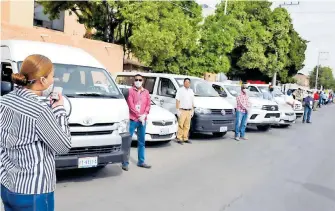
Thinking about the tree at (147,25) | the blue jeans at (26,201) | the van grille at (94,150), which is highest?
the tree at (147,25)

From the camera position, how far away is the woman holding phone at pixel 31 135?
88.5 inches

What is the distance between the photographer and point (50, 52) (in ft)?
19.9

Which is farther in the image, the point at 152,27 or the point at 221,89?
the point at 152,27

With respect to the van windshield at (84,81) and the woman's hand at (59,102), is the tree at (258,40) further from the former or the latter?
the woman's hand at (59,102)

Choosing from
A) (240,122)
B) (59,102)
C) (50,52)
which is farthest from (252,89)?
(59,102)

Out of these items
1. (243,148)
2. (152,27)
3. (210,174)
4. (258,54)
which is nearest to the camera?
(210,174)

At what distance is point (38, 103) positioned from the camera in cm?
226

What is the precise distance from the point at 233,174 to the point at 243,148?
9.97ft

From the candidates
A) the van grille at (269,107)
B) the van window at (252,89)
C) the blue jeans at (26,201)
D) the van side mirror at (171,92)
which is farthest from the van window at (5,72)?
the van window at (252,89)

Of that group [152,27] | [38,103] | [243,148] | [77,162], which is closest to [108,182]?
[77,162]

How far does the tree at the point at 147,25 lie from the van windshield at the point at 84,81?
11665 millimetres

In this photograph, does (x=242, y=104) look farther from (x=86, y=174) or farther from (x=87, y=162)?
(x=87, y=162)

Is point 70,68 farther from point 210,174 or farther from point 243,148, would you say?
point 243,148

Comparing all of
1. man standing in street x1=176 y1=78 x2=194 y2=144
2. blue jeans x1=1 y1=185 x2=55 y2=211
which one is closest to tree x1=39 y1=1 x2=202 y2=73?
man standing in street x1=176 y1=78 x2=194 y2=144
